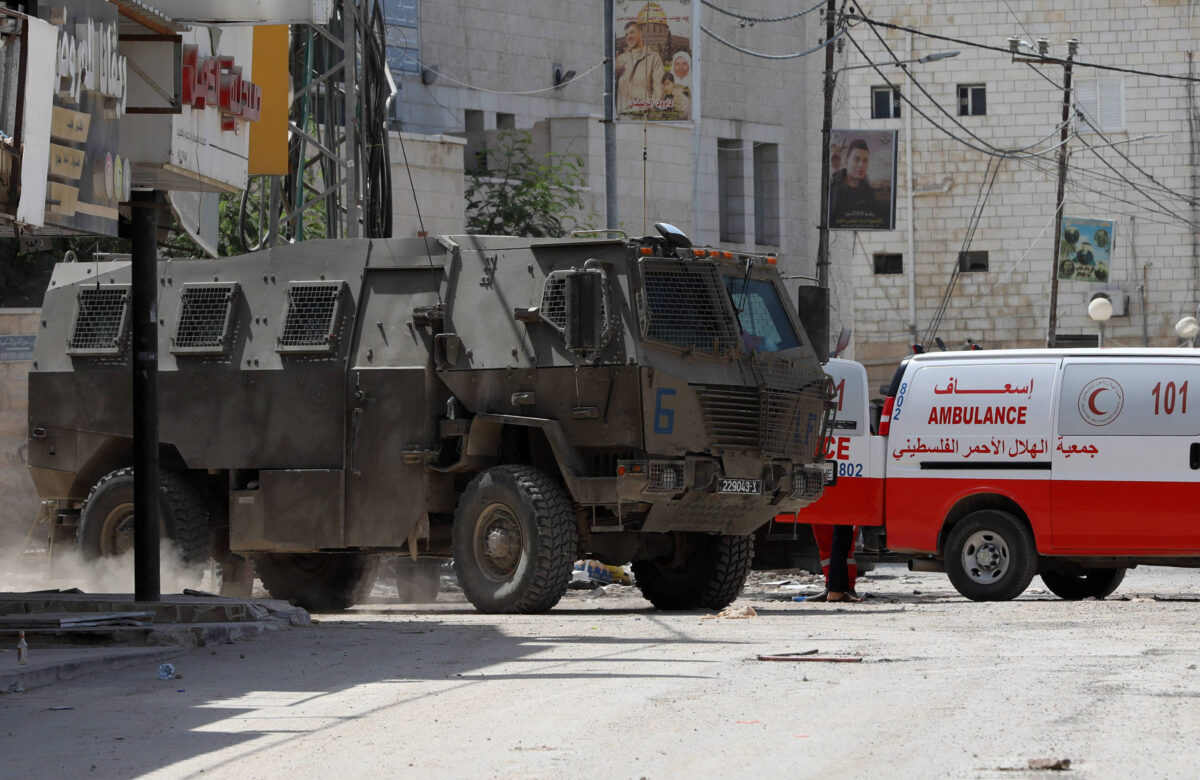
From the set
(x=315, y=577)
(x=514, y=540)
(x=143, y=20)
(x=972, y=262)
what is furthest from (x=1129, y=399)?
(x=972, y=262)

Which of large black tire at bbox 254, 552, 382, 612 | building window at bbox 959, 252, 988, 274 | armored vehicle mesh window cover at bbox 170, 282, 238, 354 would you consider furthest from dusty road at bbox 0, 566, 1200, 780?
building window at bbox 959, 252, 988, 274

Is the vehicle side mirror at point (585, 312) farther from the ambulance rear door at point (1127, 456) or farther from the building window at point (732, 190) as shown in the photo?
the building window at point (732, 190)

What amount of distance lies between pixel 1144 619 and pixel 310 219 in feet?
48.5

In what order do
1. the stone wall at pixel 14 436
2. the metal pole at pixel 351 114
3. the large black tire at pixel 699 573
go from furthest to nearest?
1. the stone wall at pixel 14 436
2. the metal pole at pixel 351 114
3. the large black tire at pixel 699 573

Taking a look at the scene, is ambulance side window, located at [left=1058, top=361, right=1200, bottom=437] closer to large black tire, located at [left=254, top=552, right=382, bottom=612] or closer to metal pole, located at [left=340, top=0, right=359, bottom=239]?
large black tire, located at [left=254, top=552, right=382, bottom=612]

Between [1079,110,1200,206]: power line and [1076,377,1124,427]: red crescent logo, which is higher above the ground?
[1079,110,1200,206]: power line

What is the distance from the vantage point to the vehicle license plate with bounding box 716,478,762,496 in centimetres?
1409

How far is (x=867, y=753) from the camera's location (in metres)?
6.99

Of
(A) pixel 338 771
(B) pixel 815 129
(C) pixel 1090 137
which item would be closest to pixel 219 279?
(A) pixel 338 771

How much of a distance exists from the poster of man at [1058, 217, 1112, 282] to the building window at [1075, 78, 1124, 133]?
7580mm

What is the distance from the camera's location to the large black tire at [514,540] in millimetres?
13773

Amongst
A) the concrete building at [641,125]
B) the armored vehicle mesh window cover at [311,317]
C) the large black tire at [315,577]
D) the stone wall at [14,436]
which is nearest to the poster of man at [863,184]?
the concrete building at [641,125]

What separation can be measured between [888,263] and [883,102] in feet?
15.4

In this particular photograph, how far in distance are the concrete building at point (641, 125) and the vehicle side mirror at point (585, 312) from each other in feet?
53.1
